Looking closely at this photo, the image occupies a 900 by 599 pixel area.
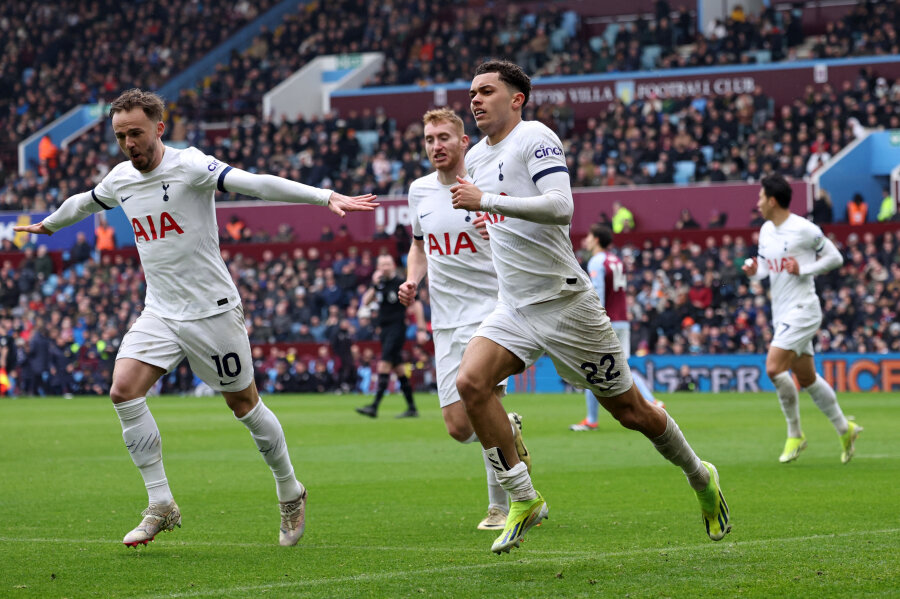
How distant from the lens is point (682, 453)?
688cm

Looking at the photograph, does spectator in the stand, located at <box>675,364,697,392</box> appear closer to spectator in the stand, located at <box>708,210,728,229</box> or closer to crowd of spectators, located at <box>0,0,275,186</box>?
spectator in the stand, located at <box>708,210,728,229</box>

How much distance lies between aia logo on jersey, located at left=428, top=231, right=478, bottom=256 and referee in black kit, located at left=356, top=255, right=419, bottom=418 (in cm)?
1024

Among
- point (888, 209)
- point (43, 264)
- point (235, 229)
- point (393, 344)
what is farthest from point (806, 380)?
point (43, 264)

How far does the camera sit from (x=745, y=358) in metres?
25.8

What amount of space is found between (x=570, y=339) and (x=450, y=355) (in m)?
2.03

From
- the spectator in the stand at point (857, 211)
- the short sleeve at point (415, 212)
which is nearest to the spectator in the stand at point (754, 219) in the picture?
the spectator in the stand at point (857, 211)

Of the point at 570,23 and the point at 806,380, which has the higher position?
the point at 570,23

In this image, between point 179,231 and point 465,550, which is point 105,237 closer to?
point 179,231

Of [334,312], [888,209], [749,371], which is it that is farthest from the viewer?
[334,312]

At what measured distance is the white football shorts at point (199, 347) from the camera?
24.5ft

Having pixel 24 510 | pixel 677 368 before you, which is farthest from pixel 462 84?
pixel 24 510

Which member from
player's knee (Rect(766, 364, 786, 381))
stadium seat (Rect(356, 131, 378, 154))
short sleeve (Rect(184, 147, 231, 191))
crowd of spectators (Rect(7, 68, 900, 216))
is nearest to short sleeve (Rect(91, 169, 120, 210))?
short sleeve (Rect(184, 147, 231, 191))

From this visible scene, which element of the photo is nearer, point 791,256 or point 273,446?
point 273,446

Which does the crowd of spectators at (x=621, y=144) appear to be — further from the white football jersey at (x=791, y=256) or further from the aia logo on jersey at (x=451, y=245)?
the aia logo on jersey at (x=451, y=245)
